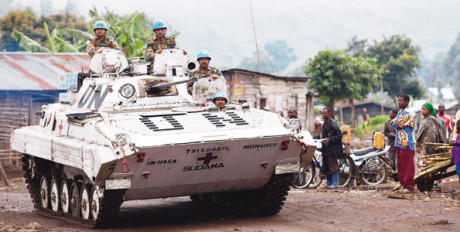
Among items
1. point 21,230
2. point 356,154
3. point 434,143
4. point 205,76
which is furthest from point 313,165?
point 21,230

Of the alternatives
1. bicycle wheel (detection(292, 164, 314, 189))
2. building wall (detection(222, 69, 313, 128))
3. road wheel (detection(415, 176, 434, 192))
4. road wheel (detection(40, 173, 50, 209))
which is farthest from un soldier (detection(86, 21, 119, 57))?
building wall (detection(222, 69, 313, 128))

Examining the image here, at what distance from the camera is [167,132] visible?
32.8 ft

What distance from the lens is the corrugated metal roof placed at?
22.9 metres

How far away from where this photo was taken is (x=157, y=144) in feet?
31.6

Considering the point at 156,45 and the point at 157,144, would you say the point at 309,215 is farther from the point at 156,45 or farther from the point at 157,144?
the point at 156,45

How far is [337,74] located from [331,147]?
23.7 m

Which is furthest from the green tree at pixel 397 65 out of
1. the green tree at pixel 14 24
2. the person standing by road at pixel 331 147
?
the person standing by road at pixel 331 147

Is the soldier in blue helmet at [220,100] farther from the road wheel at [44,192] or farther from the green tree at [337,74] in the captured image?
the green tree at [337,74]

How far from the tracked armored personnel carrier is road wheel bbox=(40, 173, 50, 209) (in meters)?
0.44

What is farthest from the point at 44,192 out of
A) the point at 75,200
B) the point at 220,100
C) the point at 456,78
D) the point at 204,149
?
the point at 456,78

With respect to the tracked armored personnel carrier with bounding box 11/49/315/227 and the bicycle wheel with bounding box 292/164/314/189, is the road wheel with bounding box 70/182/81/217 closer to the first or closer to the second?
the tracked armored personnel carrier with bounding box 11/49/315/227

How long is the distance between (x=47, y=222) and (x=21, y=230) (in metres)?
1.36

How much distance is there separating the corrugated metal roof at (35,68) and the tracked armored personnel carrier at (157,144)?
10420mm

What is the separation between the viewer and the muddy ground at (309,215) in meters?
10.0
